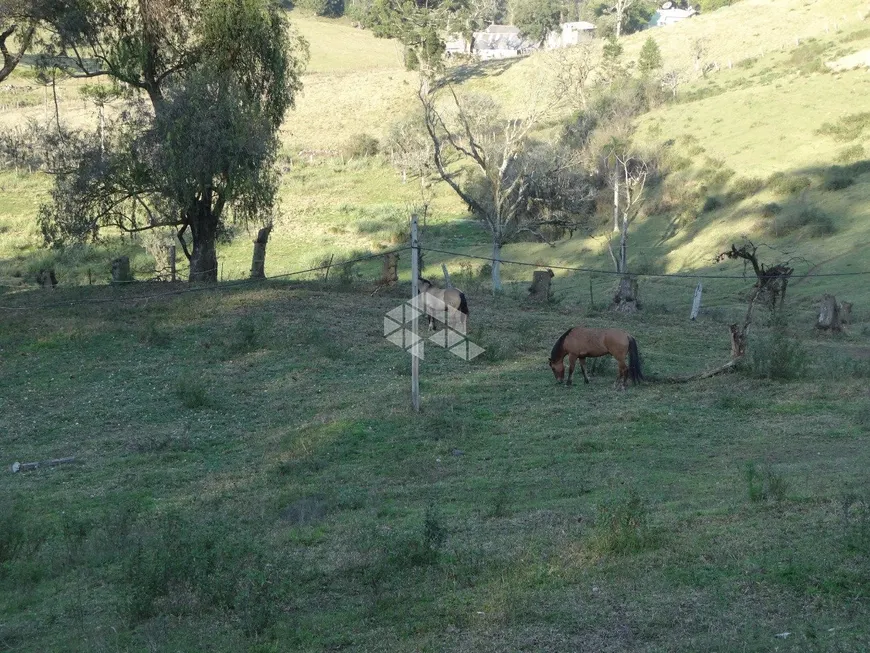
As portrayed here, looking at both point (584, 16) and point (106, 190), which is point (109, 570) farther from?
point (584, 16)

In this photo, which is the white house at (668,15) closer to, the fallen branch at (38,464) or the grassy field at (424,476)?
the grassy field at (424,476)

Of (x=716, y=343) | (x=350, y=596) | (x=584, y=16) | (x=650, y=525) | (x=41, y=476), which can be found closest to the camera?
(x=350, y=596)

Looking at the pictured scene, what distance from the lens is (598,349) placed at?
1900 centimetres

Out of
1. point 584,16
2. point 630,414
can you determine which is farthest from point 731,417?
point 584,16

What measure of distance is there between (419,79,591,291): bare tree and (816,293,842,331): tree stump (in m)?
11.5

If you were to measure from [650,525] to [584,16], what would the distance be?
13233cm

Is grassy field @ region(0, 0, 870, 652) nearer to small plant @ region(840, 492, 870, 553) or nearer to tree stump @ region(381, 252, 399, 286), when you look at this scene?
small plant @ region(840, 492, 870, 553)

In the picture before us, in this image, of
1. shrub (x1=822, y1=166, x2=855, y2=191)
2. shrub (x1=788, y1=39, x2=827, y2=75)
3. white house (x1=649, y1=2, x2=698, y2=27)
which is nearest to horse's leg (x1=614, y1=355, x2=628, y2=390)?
shrub (x1=822, y1=166, x2=855, y2=191)

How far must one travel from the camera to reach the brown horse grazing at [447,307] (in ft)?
75.5

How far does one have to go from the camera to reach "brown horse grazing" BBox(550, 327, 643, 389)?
61.5 feet

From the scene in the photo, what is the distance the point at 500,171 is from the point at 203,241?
14.7 metres

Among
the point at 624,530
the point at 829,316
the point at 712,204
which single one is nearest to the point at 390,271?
the point at 829,316

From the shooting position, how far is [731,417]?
1656 centimetres

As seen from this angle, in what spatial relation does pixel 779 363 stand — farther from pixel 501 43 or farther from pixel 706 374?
pixel 501 43
